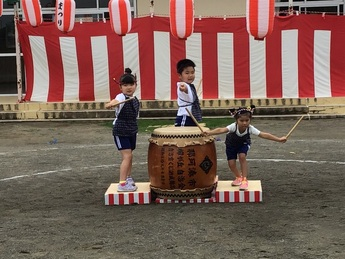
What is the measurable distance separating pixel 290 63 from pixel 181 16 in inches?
136

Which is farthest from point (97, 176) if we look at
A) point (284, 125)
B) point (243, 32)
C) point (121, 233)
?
point (243, 32)

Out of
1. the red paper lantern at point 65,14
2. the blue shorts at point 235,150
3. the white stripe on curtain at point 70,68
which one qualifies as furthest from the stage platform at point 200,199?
the white stripe on curtain at point 70,68

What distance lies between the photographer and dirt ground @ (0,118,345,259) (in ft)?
16.2

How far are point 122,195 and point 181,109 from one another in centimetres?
136

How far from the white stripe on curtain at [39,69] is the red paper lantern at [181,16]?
4.11 meters

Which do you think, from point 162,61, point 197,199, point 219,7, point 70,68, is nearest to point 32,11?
point 70,68

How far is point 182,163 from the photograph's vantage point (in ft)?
21.2

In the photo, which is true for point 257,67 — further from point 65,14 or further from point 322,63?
point 65,14

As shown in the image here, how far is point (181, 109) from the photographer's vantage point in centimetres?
738

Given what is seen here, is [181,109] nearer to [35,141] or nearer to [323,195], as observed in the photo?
Answer: [323,195]

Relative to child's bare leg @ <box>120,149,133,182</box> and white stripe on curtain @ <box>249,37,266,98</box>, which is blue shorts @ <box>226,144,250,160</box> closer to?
child's bare leg @ <box>120,149,133,182</box>

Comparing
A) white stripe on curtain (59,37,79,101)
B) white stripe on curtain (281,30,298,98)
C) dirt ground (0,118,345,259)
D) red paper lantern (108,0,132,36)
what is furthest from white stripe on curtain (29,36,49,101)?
white stripe on curtain (281,30,298,98)

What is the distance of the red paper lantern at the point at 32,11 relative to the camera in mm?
13938

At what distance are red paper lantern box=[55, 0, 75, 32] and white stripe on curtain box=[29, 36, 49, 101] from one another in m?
1.53
